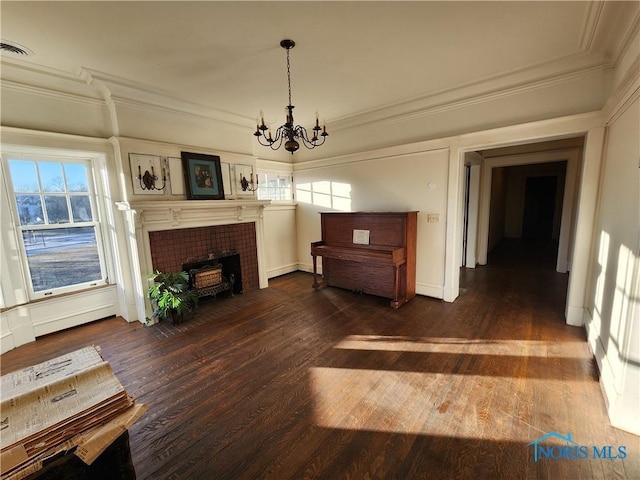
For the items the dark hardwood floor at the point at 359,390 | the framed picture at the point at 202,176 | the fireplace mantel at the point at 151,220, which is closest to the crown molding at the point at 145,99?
the framed picture at the point at 202,176

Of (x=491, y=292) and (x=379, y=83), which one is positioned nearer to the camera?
(x=379, y=83)

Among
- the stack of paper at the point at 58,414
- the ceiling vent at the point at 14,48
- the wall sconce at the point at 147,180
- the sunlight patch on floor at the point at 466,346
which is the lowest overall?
the sunlight patch on floor at the point at 466,346

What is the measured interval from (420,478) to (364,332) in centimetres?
163

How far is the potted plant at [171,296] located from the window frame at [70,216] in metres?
0.84

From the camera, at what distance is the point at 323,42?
2365 millimetres

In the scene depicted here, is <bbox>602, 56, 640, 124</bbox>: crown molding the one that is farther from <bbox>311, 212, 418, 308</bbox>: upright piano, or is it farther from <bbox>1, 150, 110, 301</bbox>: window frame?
<bbox>1, 150, 110, 301</bbox>: window frame

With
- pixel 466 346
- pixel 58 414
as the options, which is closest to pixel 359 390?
pixel 466 346

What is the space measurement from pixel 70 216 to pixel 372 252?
3.85 m

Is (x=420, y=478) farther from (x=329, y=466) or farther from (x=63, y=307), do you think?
(x=63, y=307)

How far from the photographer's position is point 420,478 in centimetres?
146

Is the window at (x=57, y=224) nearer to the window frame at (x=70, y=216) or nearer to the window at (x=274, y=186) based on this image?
the window frame at (x=70, y=216)

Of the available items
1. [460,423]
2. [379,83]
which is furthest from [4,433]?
[379,83]

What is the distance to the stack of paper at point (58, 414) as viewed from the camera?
0.95m

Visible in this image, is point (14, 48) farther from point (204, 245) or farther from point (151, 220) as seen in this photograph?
point (204, 245)
